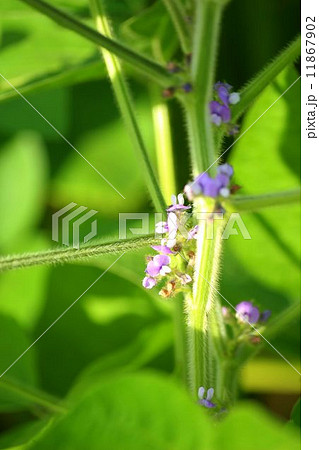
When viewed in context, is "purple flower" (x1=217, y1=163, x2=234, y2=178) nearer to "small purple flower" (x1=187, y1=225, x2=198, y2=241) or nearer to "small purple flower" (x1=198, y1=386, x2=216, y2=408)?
"small purple flower" (x1=187, y1=225, x2=198, y2=241)

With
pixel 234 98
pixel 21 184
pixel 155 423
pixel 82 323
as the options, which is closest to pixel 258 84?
pixel 234 98

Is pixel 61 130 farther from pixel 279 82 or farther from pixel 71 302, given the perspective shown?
pixel 279 82

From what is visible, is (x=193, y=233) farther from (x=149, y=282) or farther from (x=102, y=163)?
(x=102, y=163)

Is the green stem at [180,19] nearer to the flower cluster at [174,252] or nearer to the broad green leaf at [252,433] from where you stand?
the flower cluster at [174,252]

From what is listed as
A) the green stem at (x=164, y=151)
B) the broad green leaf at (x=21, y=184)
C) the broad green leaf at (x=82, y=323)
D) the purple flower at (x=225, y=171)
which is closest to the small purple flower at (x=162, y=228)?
the purple flower at (x=225, y=171)

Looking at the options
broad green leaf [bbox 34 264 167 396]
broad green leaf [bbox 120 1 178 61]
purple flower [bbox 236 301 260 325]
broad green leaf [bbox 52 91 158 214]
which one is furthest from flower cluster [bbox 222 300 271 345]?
broad green leaf [bbox 52 91 158 214]

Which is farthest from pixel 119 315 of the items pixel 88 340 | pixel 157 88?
pixel 157 88
